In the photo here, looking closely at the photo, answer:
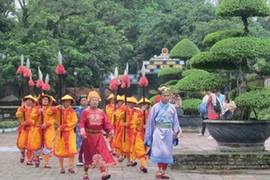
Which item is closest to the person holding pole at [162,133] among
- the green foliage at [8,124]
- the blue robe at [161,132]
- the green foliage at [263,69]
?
the blue robe at [161,132]

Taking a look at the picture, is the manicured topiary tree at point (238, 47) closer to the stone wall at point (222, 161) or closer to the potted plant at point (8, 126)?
the stone wall at point (222, 161)

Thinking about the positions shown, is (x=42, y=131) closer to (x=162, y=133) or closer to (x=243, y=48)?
(x=162, y=133)

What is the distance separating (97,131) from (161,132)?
115cm

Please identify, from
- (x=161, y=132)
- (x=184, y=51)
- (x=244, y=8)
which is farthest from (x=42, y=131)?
(x=184, y=51)

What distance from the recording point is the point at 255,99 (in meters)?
10.1

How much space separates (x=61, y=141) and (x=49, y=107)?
0.87m

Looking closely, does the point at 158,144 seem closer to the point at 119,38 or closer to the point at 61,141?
the point at 61,141

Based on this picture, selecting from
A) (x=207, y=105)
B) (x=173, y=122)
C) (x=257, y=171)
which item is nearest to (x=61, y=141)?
(x=173, y=122)

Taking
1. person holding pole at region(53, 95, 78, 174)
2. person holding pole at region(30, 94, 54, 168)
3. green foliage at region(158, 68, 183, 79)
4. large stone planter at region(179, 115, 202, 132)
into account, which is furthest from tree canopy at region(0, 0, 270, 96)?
person holding pole at region(53, 95, 78, 174)

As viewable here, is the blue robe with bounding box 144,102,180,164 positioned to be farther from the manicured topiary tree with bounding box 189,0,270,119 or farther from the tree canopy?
the tree canopy

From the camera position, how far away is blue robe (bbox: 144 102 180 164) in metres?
9.07

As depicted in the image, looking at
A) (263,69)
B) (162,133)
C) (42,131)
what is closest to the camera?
(162,133)

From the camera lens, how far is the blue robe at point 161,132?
9070mm

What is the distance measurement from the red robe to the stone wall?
5.52 ft
